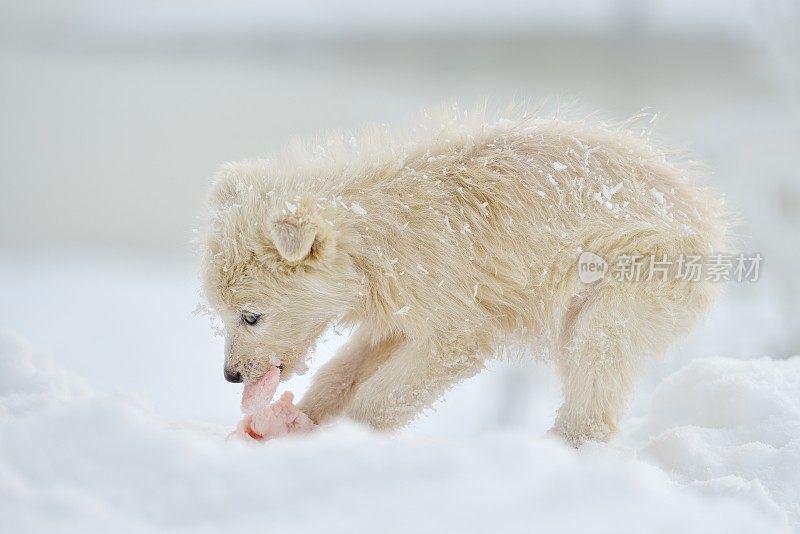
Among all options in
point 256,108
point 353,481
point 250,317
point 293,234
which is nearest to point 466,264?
point 293,234

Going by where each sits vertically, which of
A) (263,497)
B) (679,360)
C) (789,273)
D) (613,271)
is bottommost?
(679,360)

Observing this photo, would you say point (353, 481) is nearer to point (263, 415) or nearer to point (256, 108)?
point (263, 415)

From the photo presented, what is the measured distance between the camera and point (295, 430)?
7.64 feet

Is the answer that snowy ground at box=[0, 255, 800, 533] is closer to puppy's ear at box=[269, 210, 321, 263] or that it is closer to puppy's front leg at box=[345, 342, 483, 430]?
puppy's front leg at box=[345, 342, 483, 430]

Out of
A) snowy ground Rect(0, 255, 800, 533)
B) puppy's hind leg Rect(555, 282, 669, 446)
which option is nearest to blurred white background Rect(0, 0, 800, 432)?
puppy's hind leg Rect(555, 282, 669, 446)

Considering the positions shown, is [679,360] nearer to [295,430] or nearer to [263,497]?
[295,430]

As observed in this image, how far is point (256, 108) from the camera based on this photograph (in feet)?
21.7

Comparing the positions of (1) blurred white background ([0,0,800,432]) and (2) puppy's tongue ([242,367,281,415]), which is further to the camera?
(1) blurred white background ([0,0,800,432])

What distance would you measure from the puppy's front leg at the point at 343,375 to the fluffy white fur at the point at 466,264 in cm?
21

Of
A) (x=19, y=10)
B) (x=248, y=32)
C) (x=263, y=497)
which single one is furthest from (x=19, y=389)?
(x=19, y=10)

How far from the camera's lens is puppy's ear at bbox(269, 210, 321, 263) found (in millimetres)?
2018

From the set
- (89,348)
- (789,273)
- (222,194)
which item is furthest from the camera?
(789,273)

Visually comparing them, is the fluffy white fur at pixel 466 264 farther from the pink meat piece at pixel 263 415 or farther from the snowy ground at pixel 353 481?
the snowy ground at pixel 353 481

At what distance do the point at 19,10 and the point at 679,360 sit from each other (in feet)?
17.8
